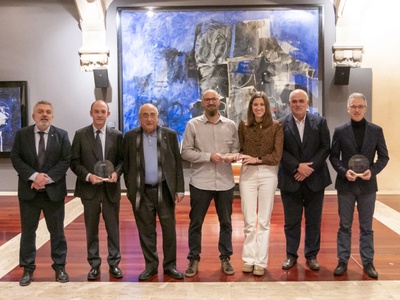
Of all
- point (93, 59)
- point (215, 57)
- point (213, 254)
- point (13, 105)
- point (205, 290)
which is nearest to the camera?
point (205, 290)

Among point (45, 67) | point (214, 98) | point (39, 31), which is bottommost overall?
point (214, 98)

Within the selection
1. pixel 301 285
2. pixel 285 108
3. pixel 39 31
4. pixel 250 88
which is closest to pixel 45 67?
pixel 39 31

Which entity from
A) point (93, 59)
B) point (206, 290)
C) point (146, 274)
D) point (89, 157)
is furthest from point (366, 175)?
point (93, 59)

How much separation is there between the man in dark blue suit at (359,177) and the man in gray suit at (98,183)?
6.13 ft

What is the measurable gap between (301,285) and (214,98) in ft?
5.49

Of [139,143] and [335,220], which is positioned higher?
[139,143]

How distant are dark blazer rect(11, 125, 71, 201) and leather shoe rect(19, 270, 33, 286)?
2.08ft

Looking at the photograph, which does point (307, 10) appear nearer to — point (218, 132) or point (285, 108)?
point (285, 108)

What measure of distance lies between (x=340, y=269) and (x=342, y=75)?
4952mm

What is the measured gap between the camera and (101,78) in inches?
343

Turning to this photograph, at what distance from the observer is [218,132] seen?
4352 millimetres

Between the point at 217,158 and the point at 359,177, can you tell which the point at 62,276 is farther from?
the point at 359,177

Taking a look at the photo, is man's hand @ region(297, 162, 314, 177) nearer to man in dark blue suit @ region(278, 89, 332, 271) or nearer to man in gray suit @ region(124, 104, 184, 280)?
man in dark blue suit @ region(278, 89, 332, 271)

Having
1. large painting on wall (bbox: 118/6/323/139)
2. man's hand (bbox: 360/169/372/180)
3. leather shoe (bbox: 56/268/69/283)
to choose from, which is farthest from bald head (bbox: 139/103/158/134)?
large painting on wall (bbox: 118/6/323/139)
